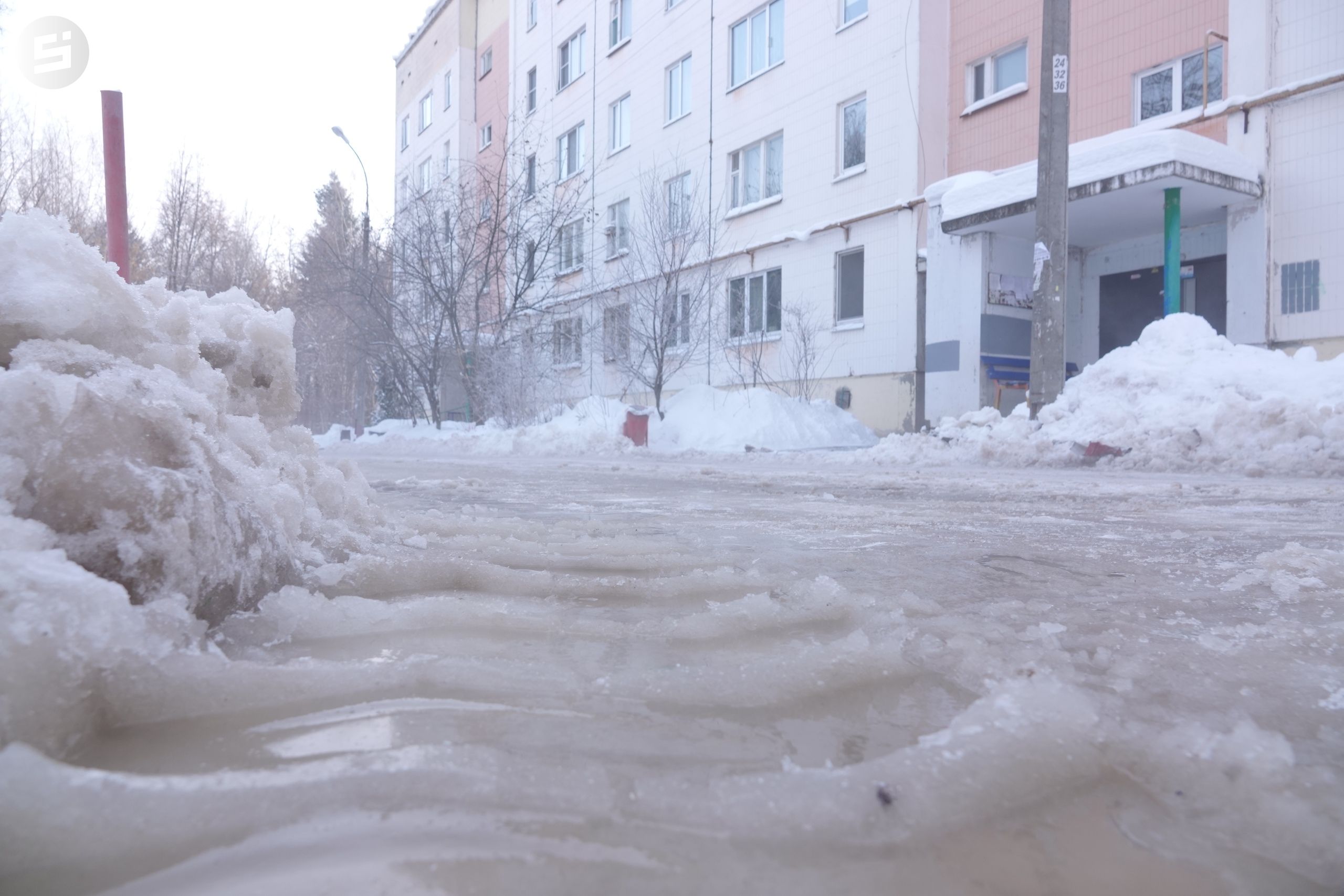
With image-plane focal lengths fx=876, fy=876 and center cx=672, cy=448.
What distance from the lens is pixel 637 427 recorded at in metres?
11.6

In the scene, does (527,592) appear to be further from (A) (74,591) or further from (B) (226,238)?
(B) (226,238)

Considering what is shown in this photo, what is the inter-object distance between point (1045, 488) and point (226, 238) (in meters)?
20.8

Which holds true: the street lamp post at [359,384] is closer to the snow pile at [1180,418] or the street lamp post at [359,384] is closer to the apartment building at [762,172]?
the apartment building at [762,172]

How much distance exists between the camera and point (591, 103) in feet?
65.5

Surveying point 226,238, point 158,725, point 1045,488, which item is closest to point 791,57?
point 1045,488

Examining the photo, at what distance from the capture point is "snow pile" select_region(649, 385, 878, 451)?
37.2 ft

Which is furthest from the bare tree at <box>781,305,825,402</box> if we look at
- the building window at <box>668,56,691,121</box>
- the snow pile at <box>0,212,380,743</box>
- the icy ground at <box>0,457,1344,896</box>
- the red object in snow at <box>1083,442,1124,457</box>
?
the snow pile at <box>0,212,380,743</box>

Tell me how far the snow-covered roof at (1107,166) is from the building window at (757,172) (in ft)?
13.9

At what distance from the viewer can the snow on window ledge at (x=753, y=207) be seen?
1481 cm

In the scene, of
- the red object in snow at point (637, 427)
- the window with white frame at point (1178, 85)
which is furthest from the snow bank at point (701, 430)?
the window with white frame at point (1178, 85)

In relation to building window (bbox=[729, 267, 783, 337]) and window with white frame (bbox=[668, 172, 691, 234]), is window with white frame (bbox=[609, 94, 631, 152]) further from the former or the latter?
building window (bbox=[729, 267, 783, 337])

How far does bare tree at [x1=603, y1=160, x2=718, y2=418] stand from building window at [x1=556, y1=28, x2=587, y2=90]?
6.06m

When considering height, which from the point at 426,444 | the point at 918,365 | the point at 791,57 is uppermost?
the point at 791,57

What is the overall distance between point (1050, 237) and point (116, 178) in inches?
326
